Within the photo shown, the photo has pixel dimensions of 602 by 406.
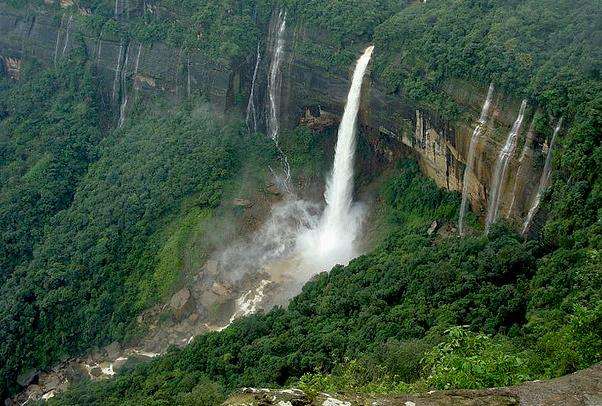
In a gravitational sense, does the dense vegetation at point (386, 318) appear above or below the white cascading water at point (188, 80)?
below

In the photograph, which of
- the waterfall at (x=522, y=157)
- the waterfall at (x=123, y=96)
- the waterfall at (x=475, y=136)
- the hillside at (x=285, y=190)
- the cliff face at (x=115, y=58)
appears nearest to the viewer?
the hillside at (x=285, y=190)

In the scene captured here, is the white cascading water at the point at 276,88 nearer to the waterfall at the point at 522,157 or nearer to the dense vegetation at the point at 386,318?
the dense vegetation at the point at 386,318

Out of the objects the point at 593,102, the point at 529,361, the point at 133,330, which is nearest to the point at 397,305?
the point at 593,102

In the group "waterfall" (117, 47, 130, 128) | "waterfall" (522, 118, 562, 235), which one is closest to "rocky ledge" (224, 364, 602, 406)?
"waterfall" (522, 118, 562, 235)

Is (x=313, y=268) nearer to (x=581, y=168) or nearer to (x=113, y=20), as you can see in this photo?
(x=581, y=168)

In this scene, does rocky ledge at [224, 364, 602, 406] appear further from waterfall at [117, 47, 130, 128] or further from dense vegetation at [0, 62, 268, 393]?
waterfall at [117, 47, 130, 128]

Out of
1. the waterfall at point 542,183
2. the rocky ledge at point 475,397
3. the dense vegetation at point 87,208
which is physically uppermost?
the waterfall at point 542,183

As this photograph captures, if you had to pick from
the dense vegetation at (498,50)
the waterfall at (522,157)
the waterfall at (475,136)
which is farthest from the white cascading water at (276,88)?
the waterfall at (522,157)
